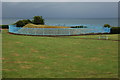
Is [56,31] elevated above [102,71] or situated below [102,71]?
above

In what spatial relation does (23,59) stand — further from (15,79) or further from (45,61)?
(15,79)

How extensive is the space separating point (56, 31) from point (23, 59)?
15.7 m

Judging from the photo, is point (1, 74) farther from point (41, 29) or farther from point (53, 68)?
point (41, 29)

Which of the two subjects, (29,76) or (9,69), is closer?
(29,76)

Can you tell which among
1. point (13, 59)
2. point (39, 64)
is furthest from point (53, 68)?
point (13, 59)

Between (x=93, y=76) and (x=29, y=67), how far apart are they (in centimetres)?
284

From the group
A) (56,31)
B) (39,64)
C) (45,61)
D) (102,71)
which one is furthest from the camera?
(56,31)

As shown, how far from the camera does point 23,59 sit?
961 cm

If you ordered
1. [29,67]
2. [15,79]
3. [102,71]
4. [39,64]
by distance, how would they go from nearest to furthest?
[15,79], [102,71], [29,67], [39,64]

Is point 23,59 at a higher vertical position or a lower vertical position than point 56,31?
lower

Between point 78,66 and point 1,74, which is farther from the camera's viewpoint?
point 78,66

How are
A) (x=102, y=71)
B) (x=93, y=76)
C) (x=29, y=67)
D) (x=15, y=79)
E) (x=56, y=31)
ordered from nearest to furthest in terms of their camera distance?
Result: (x=15, y=79), (x=93, y=76), (x=102, y=71), (x=29, y=67), (x=56, y=31)

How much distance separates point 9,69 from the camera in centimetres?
775

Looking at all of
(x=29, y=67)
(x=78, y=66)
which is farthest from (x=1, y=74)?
(x=78, y=66)
